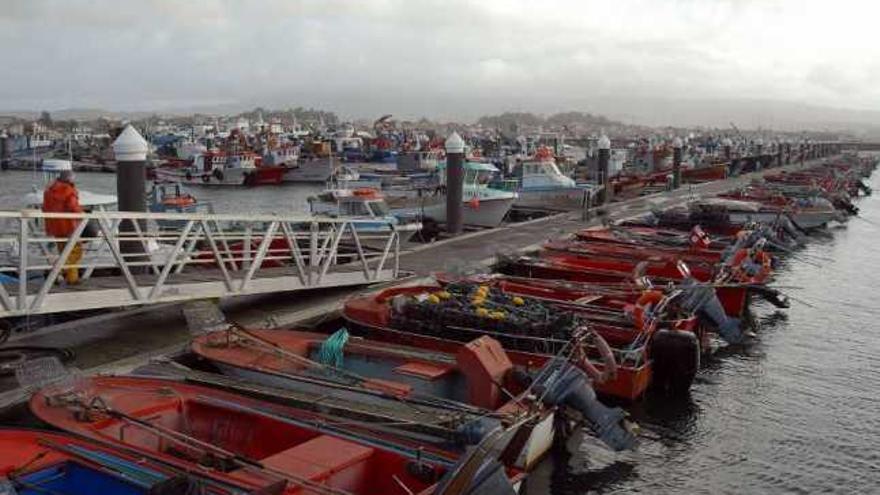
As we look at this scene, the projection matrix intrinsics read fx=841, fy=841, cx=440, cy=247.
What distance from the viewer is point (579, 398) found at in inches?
343

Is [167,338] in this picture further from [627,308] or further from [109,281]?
[627,308]

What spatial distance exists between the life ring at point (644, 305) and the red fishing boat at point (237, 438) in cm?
597

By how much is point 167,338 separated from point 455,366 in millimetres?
4058

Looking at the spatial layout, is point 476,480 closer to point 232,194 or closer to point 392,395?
point 392,395

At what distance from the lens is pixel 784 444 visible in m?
10.8

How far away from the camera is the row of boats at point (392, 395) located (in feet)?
21.7

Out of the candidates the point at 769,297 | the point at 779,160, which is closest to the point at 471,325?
the point at 769,297

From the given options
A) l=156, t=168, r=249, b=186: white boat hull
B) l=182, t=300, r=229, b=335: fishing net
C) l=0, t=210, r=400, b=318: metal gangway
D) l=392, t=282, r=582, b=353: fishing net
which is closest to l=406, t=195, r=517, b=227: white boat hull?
l=0, t=210, r=400, b=318: metal gangway

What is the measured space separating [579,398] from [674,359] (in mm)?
3752

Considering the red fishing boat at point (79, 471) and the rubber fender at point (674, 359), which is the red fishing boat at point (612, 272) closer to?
the rubber fender at point (674, 359)

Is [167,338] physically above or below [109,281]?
below

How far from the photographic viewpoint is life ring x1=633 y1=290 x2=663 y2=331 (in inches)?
484

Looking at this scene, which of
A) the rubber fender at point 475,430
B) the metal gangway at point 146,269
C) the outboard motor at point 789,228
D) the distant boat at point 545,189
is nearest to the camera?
the rubber fender at point 475,430

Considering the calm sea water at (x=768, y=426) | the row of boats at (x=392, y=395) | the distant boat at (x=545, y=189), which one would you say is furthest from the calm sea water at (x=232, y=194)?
the row of boats at (x=392, y=395)
